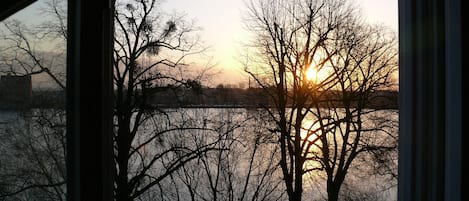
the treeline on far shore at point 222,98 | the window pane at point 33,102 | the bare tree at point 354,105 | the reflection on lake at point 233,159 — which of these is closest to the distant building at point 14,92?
the window pane at point 33,102

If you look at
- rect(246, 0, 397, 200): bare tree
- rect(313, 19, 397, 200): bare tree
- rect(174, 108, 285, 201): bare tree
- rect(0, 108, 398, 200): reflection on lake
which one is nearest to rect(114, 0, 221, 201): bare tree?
rect(0, 108, 398, 200): reflection on lake

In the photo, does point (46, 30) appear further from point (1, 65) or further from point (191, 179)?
point (191, 179)

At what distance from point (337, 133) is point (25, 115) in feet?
15.1

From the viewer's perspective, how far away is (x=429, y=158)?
2.08 feet

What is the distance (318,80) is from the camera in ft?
17.5

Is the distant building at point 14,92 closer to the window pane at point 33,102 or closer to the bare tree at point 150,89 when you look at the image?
the window pane at point 33,102

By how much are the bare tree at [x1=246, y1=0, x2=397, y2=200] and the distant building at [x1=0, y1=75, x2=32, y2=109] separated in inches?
148

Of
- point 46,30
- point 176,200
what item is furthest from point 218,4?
point 46,30

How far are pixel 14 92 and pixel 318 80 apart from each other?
451cm

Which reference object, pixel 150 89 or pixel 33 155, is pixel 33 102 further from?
pixel 150 89

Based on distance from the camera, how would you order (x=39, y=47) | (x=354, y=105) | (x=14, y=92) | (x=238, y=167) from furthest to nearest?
(x=238, y=167), (x=354, y=105), (x=14, y=92), (x=39, y=47)

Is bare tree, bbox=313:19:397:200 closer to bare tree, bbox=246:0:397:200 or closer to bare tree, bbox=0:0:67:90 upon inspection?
bare tree, bbox=246:0:397:200

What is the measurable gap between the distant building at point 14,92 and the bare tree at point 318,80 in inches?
148

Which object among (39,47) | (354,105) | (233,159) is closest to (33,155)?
(39,47)
